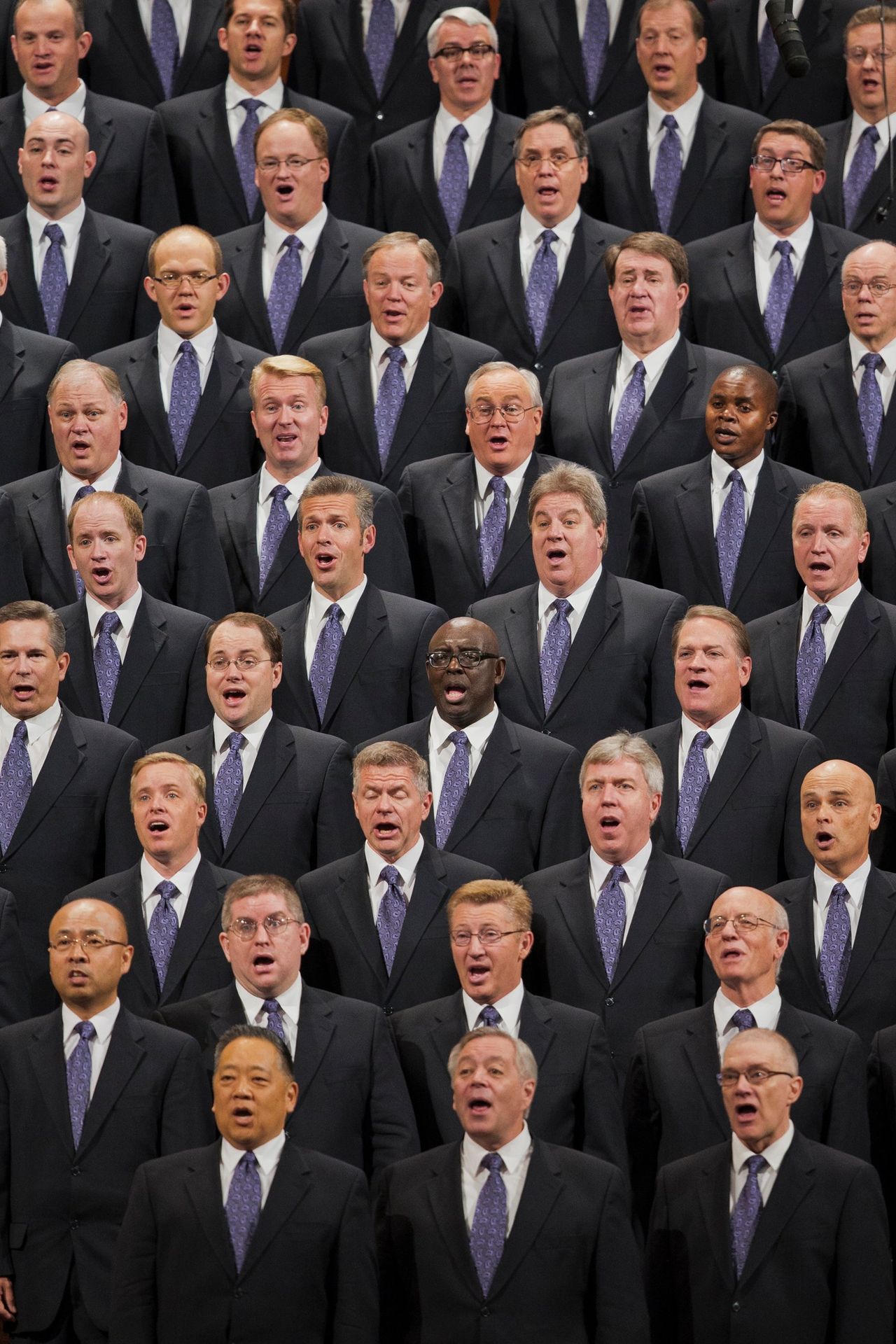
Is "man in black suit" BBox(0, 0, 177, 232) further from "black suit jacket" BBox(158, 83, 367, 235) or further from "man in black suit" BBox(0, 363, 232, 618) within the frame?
"man in black suit" BBox(0, 363, 232, 618)

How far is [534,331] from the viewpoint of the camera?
8289 millimetres

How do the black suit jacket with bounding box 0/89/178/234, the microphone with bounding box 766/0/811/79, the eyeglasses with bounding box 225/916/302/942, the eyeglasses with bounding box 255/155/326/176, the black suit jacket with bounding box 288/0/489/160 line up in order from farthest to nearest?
the black suit jacket with bounding box 288/0/489/160, the black suit jacket with bounding box 0/89/178/234, the eyeglasses with bounding box 255/155/326/176, the eyeglasses with bounding box 225/916/302/942, the microphone with bounding box 766/0/811/79

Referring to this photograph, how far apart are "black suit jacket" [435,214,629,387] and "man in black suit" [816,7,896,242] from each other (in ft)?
2.39

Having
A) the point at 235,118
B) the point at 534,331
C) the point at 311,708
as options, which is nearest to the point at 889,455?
the point at 534,331

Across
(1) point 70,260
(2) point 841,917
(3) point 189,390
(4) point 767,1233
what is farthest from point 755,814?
(1) point 70,260

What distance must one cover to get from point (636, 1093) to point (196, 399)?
7.98ft

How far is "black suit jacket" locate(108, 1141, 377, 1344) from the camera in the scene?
20.6 feet

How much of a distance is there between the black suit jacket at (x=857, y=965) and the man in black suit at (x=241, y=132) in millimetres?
2943

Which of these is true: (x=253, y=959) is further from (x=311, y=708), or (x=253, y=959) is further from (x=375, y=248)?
(x=375, y=248)

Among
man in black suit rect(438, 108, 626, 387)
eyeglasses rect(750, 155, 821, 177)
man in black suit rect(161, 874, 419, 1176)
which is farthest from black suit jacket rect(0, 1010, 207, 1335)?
eyeglasses rect(750, 155, 821, 177)

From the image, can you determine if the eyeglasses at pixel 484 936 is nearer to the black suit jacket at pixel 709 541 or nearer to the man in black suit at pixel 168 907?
the man in black suit at pixel 168 907

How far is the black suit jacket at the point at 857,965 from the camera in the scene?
22.4ft

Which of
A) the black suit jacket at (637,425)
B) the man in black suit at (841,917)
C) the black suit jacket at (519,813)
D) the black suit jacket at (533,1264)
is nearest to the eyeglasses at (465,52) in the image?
the black suit jacket at (637,425)

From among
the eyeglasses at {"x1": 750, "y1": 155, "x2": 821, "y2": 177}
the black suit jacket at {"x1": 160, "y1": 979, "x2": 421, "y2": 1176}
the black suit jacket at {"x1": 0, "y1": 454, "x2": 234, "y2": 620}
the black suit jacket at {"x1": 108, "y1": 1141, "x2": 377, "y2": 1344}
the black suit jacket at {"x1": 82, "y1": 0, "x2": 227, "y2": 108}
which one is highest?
the black suit jacket at {"x1": 82, "y1": 0, "x2": 227, "y2": 108}
